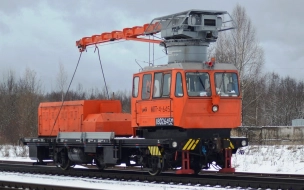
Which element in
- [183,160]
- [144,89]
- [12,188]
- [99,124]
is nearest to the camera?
Answer: [12,188]

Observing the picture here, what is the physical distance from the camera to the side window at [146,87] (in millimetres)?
18609

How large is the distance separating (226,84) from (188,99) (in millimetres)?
1725

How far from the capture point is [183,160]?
1755 cm

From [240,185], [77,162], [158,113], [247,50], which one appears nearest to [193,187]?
[240,185]

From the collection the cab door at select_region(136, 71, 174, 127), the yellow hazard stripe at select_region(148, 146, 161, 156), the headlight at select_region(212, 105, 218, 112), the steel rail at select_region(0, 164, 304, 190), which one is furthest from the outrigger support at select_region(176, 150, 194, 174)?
the headlight at select_region(212, 105, 218, 112)

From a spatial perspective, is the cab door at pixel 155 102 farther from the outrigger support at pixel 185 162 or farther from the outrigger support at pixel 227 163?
the outrigger support at pixel 227 163

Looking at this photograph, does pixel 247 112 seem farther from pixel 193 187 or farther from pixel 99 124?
pixel 193 187

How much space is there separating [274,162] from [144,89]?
8.60m

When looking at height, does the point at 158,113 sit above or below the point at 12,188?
above

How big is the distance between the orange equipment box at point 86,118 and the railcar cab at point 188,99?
8.60 feet

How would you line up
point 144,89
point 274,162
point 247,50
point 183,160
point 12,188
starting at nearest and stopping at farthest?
point 12,188, point 183,160, point 144,89, point 274,162, point 247,50

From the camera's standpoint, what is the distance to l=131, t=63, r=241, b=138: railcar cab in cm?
1761

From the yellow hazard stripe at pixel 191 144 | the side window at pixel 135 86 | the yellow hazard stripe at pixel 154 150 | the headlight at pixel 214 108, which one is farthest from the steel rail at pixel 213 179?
the side window at pixel 135 86

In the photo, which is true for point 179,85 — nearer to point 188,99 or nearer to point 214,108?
point 188,99
